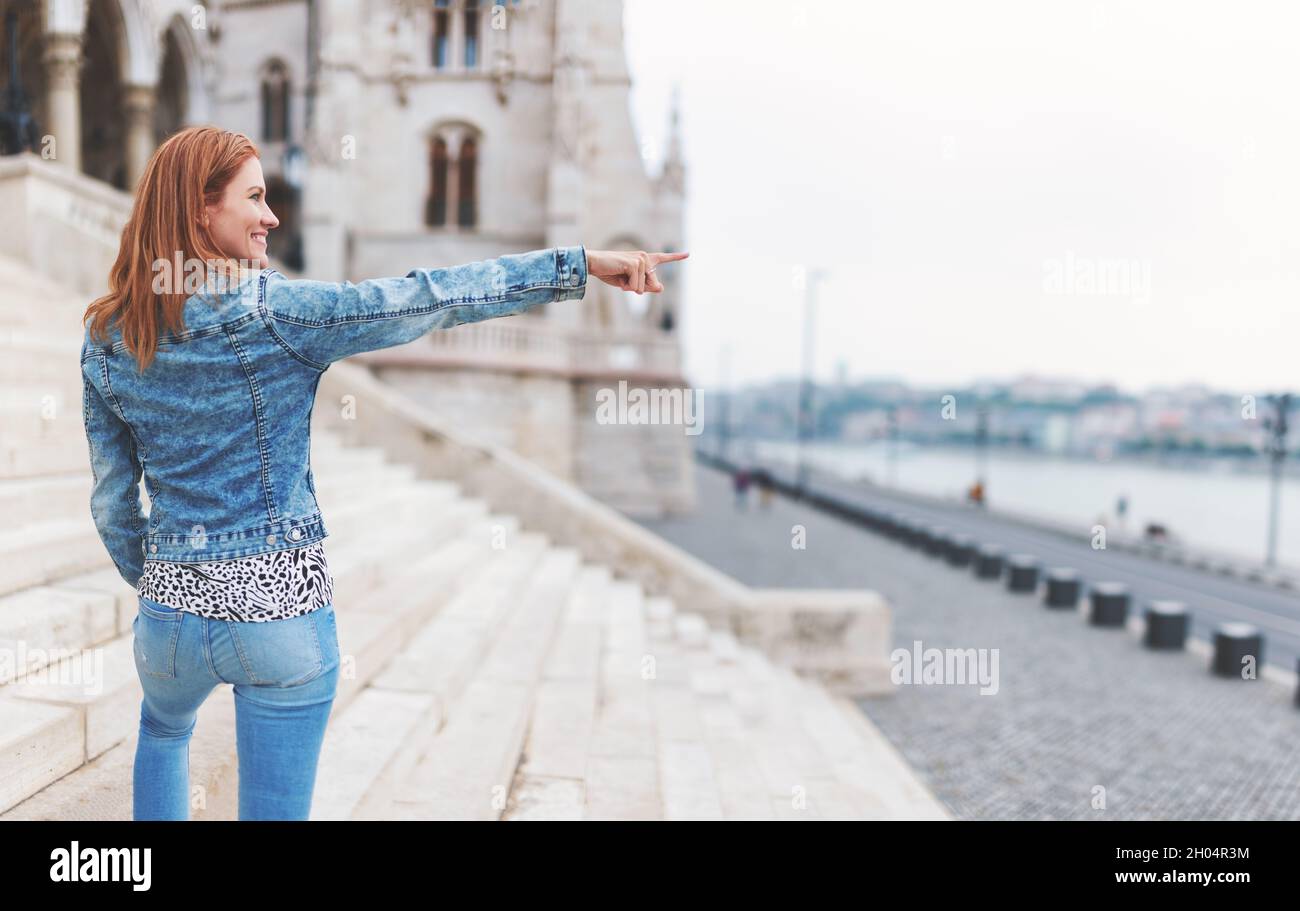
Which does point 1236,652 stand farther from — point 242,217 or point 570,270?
point 242,217

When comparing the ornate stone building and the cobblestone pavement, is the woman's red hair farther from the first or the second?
the ornate stone building

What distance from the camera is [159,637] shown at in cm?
161

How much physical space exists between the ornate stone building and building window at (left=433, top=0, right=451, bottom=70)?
0.06m

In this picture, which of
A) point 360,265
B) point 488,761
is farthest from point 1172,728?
point 360,265

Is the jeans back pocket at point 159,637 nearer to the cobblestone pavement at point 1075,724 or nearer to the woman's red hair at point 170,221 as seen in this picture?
the woman's red hair at point 170,221

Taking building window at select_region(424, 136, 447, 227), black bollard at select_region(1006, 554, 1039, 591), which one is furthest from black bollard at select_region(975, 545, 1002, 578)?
building window at select_region(424, 136, 447, 227)

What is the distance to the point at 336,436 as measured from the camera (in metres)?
8.94

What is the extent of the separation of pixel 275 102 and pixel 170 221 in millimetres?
26430

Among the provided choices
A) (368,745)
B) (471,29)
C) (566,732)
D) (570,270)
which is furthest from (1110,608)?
(471,29)

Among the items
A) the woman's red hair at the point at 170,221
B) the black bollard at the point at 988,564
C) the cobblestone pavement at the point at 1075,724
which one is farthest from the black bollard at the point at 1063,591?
the woman's red hair at the point at 170,221

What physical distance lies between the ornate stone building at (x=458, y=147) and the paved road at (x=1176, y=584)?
975 centimetres

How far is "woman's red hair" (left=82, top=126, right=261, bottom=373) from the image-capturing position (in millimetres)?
1535

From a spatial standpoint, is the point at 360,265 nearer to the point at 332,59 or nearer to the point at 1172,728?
the point at 332,59
